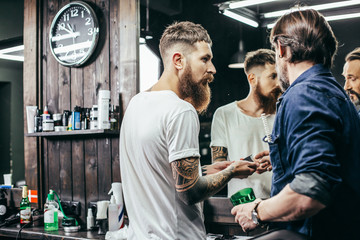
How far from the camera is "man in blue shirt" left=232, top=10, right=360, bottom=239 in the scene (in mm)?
1229

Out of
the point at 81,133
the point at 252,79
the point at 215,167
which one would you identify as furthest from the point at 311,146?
the point at 81,133

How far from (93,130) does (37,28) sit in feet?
4.25

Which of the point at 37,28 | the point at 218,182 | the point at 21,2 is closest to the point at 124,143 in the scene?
the point at 218,182

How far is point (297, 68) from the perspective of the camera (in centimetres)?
150

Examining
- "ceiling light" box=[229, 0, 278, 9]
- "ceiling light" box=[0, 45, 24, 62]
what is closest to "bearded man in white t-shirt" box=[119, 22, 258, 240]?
"ceiling light" box=[229, 0, 278, 9]

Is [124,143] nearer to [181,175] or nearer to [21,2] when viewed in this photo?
[181,175]

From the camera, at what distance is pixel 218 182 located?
183 centimetres

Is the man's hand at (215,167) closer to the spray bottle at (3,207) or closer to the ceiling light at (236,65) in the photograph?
the ceiling light at (236,65)

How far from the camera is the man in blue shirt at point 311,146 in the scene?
1229mm

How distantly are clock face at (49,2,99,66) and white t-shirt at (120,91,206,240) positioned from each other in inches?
61.3

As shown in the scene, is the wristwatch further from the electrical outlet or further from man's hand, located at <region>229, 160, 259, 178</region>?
the electrical outlet

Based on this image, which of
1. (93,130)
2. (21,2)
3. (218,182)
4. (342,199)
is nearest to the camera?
(342,199)

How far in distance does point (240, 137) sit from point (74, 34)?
1742mm

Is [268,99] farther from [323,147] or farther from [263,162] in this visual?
[323,147]
